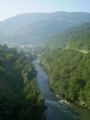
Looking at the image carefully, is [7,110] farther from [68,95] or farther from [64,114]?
[68,95]

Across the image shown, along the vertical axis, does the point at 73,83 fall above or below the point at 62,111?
above

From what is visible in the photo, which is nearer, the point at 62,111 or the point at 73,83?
the point at 62,111

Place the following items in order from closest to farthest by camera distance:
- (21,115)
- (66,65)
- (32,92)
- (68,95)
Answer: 1. (21,115)
2. (32,92)
3. (68,95)
4. (66,65)

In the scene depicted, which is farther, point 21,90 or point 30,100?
point 21,90

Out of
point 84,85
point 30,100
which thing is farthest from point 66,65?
point 30,100

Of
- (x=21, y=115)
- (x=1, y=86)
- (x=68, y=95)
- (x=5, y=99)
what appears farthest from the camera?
(x=68, y=95)

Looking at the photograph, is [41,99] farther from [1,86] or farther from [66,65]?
[66,65]

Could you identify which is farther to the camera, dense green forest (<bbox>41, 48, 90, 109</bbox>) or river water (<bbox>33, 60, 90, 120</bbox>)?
dense green forest (<bbox>41, 48, 90, 109</bbox>)

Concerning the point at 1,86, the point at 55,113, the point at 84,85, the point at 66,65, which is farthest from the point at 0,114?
the point at 66,65

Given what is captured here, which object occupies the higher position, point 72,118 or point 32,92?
point 32,92

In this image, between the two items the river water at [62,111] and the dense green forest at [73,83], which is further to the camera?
the dense green forest at [73,83]
